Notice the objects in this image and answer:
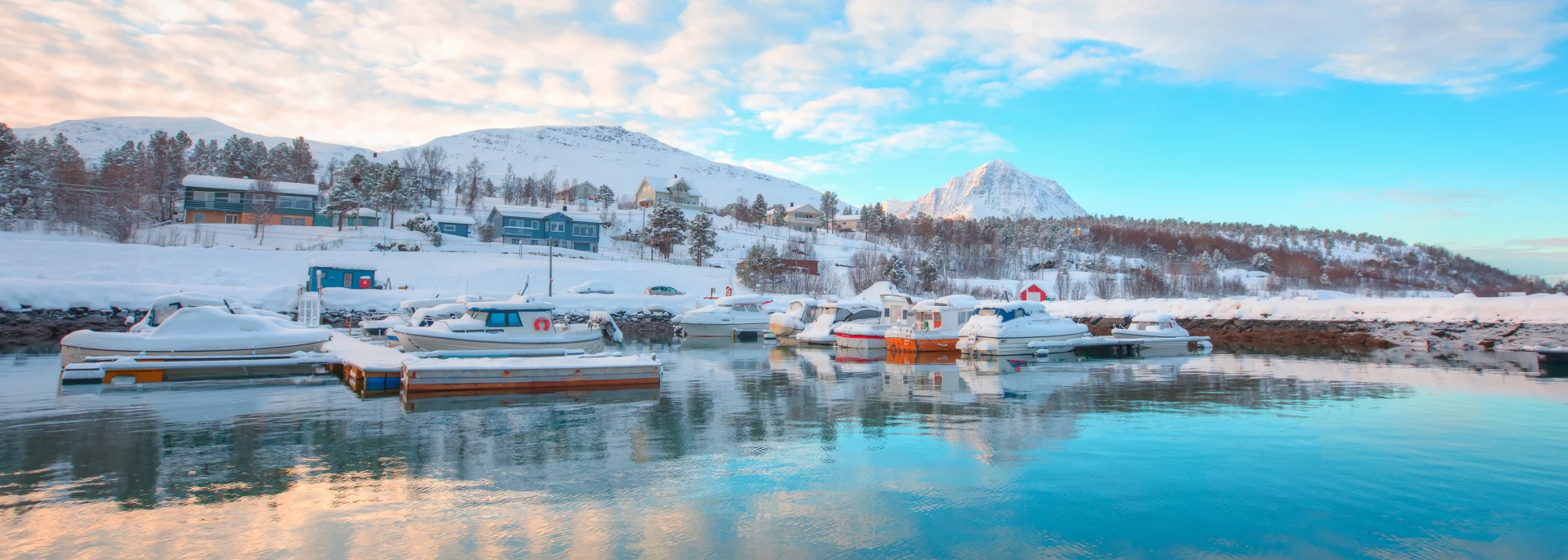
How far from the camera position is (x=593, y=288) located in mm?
51438

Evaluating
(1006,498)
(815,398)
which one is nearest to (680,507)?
(1006,498)

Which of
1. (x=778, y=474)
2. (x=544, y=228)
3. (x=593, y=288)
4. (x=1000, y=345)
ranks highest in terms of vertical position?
(x=544, y=228)

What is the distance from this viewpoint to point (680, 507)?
888 cm

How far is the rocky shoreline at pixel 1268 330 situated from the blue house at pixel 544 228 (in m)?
39.5

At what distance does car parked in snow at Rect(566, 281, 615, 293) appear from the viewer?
48781 mm

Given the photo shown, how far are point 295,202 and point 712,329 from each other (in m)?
59.4

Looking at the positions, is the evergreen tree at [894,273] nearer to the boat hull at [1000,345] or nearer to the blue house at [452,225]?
the boat hull at [1000,345]

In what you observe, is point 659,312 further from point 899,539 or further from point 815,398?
point 899,539

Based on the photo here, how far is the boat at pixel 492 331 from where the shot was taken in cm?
2411

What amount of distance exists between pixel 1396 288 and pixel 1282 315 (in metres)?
86.5

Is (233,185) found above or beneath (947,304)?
above

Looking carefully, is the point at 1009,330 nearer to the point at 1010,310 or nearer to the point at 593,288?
the point at 1010,310

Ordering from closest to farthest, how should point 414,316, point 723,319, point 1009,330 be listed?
point 414,316 < point 1009,330 < point 723,319

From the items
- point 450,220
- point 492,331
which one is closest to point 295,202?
point 450,220
